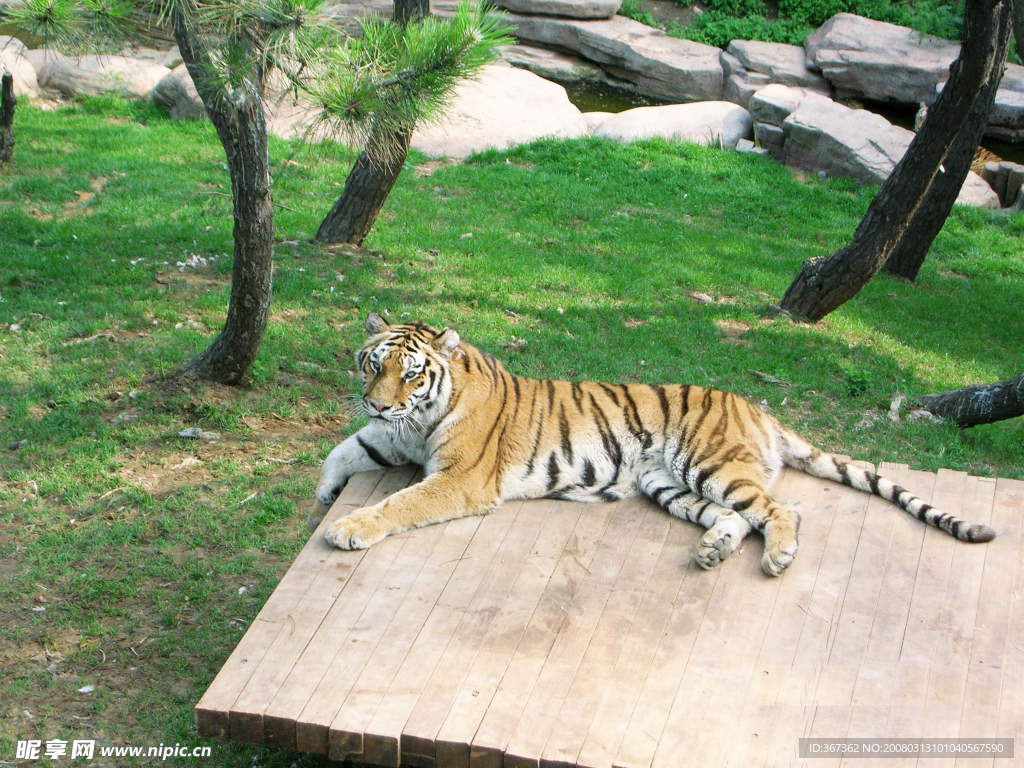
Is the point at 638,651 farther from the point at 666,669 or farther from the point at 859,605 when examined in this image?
the point at 859,605

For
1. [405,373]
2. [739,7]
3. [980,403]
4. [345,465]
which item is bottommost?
[980,403]

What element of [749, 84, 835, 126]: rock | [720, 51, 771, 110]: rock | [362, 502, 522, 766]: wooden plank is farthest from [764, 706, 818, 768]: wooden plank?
[720, 51, 771, 110]: rock

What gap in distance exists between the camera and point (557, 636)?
334 centimetres

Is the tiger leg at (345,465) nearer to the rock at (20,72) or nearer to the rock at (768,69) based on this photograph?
the rock at (20,72)

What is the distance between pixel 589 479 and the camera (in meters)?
4.25

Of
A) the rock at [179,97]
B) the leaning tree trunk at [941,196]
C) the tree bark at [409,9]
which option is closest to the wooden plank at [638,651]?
the tree bark at [409,9]

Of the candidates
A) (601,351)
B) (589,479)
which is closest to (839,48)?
(601,351)

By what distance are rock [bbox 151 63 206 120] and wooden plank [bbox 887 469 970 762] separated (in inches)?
378

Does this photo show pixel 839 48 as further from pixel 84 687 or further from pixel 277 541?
pixel 84 687

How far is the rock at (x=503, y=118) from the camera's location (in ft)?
37.4

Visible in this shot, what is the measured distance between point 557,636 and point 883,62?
1388cm

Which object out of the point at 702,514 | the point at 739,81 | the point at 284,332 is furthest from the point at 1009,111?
the point at 702,514

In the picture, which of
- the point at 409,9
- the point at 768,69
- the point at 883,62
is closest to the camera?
the point at 409,9

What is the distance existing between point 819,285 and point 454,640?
5.78 meters
